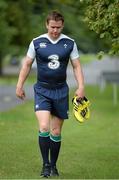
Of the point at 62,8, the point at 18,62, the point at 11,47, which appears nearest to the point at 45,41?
the point at 62,8

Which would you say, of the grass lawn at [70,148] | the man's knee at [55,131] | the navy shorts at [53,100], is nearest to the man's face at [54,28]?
the navy shorts at [53,100]

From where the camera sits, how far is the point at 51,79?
9594 millimetres

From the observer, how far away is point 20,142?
13570 millimetres

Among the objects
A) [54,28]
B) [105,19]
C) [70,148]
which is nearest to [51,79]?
[54,28]

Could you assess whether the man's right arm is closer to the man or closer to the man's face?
the man

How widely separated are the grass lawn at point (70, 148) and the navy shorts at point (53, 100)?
0.92 metres

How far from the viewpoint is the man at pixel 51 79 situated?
9.48 metres

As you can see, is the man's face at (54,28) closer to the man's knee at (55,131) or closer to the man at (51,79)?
the man at (51,79)

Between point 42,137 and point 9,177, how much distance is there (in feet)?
2.38

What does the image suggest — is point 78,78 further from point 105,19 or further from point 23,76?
point 105,19

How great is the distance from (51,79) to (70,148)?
378 cm

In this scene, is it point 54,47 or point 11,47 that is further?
point 11,47

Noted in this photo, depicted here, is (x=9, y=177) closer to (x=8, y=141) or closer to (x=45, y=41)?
(x=45, y=41)

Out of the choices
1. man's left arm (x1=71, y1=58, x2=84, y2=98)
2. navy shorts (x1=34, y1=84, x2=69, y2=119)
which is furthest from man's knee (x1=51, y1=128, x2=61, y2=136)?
man's left arm (x1=71, y1=58, x2=84, y2=98)
